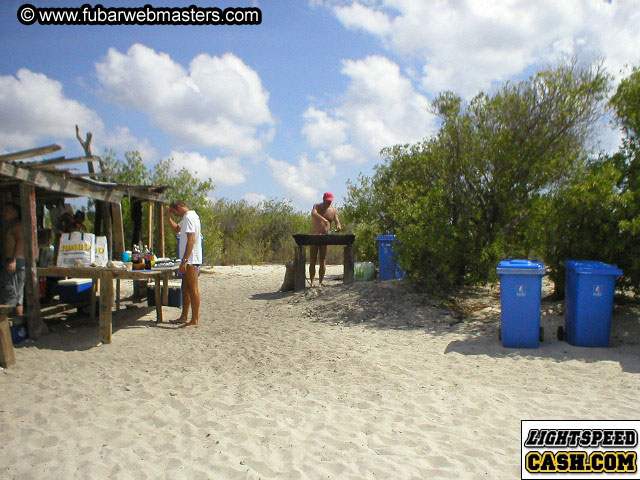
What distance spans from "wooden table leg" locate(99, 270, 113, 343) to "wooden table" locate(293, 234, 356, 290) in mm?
4391

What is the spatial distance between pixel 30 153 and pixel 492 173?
7577 mm

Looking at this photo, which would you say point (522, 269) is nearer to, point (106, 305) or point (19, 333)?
point (106, 305)

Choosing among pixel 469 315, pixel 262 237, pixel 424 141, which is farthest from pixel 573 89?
pixel 262 237

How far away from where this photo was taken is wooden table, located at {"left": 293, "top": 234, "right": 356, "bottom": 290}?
1062cm

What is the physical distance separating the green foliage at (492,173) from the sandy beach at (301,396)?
4.25ft

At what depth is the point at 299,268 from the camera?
36.1 feet

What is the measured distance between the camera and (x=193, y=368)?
5.73 meters

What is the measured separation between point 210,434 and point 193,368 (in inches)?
76.1

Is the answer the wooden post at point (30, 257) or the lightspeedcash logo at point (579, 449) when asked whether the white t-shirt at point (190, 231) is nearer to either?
the wooden post at point (30, 257)

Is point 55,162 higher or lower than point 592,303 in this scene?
higher

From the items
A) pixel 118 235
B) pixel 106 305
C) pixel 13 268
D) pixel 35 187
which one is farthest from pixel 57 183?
pixel 118 235

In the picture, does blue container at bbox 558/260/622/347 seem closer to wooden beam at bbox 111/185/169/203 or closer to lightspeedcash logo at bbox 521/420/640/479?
lightspeedcash logo at bbox 521/420/640/479

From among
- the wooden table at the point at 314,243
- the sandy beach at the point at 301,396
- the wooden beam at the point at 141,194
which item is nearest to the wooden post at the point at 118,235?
the wooden beam at the point at 141,194

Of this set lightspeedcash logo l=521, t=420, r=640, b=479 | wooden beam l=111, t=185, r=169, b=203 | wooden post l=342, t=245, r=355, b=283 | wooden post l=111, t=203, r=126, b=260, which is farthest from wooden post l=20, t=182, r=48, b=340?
lightspeedcash logo l=521, t=420, r=640, b=479
